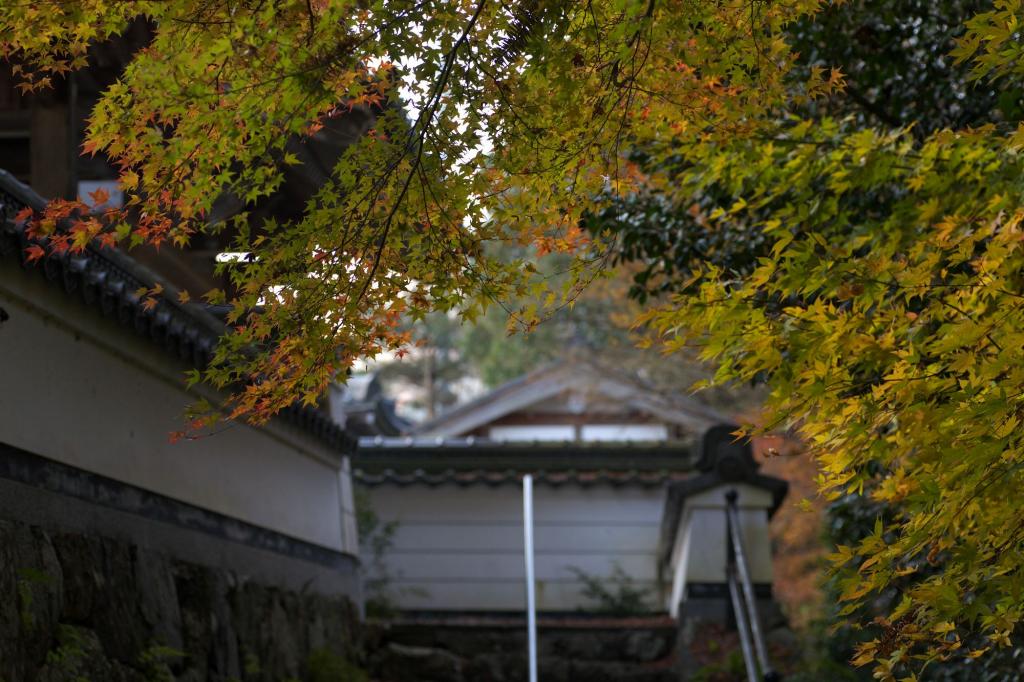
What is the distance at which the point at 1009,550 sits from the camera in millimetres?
4293

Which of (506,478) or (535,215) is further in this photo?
(506,478)

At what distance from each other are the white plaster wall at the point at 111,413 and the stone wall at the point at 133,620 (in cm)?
54

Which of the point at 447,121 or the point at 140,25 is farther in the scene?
the point at 140,25

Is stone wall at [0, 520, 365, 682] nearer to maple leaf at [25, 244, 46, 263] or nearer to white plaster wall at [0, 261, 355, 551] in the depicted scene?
white plaster wall at [0, 261, 355, 551]

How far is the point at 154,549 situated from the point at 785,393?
15.0 feet

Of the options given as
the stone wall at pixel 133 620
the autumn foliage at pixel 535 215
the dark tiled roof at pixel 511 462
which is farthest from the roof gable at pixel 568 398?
the autumn foliage at pixel 535 215

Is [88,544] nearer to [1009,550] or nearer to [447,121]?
[447,121]

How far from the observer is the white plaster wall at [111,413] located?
6.34 meters

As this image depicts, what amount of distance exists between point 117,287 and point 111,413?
2.58 ft

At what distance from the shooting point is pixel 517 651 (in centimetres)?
1280

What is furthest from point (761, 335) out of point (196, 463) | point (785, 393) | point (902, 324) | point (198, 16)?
point (196, 463)

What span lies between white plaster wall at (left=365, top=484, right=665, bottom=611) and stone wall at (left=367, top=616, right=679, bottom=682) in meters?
1.30

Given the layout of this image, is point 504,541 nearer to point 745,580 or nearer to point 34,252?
point 745,580

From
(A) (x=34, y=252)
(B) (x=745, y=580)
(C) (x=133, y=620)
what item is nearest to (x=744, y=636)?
(B) (x=745, y=580)
